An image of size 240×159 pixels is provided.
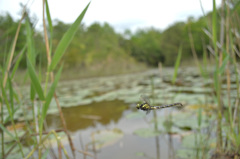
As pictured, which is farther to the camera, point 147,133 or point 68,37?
point 147,133

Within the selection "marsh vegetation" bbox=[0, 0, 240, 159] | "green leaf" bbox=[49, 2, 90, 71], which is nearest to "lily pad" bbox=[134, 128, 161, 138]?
"marsh vegetation" bbox=[0, 0, 240, 159]

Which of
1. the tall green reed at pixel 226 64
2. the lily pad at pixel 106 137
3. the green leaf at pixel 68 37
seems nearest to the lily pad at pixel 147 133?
the lily pad at pixel 106 137

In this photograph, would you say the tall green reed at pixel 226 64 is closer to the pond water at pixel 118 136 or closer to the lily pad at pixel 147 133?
the pond water at pixel 118 136

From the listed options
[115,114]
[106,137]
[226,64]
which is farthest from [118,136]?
[226,64]

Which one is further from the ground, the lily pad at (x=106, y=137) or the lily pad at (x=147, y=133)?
the lily pad at (x=147, y=133)

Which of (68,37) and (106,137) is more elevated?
(68,37)

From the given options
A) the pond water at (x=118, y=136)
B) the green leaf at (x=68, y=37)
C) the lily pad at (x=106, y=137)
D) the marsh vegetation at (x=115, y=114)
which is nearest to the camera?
the green leaf at (x=68, y=37)

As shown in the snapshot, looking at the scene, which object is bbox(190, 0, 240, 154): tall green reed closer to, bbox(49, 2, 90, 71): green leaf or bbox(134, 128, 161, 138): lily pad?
bbox(49, 2, 90, 71): green leaf

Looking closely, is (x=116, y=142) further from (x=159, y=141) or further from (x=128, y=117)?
(x=128, y=117)

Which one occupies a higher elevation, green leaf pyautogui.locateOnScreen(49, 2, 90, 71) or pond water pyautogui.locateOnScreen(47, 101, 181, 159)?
green leaf pyautogui.locateOnScreen(49, 2, 90, 71)

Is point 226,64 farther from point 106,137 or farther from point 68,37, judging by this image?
point 106,137

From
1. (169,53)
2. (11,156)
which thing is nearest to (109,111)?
(11,156)
